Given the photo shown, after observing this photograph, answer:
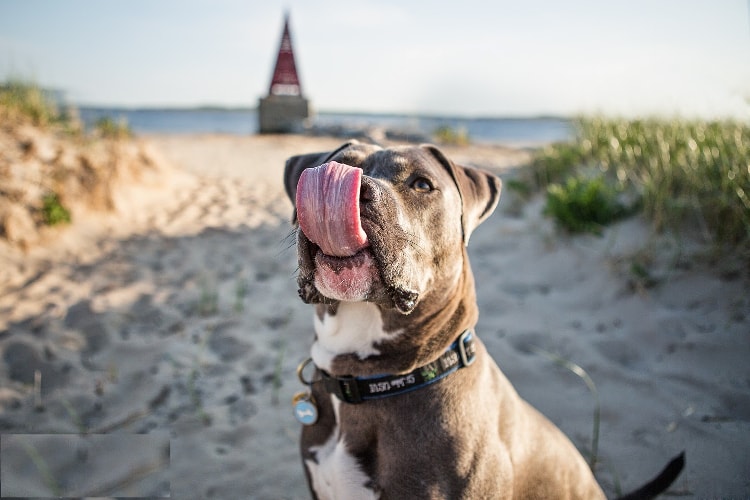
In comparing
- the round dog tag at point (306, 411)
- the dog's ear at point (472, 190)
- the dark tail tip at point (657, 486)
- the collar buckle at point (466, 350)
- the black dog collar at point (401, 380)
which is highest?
the dog's ear at point (472, 190)

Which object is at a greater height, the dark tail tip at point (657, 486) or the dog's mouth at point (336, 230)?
the dog's mouth at point (336, 230)

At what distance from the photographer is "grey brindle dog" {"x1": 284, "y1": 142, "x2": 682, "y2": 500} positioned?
1818mm

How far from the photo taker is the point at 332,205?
167 centimetres

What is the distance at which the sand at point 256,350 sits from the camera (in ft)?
10.1

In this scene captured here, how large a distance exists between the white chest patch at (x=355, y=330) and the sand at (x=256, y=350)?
31cm

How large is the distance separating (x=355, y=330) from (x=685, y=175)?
4.55m

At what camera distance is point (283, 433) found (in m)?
3.41

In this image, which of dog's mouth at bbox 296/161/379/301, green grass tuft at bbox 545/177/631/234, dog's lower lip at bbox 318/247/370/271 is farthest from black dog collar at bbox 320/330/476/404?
green grass tuft at bbox 545/177/631/234

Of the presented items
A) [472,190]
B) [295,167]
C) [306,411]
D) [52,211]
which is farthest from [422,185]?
[52,211]

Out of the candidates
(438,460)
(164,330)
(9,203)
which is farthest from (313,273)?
(9,203)

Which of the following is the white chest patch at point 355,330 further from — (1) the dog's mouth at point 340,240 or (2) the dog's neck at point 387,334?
(1) the dog's mouth at point 340,240

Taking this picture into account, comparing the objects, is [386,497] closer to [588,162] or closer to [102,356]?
[102,356]

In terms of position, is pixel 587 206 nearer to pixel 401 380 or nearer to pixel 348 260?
pixel 401 380

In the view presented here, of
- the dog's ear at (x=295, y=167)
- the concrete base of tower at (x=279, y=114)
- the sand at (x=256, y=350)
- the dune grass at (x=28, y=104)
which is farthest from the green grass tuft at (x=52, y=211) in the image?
the concrete base of tower at (x=279, y=114)
